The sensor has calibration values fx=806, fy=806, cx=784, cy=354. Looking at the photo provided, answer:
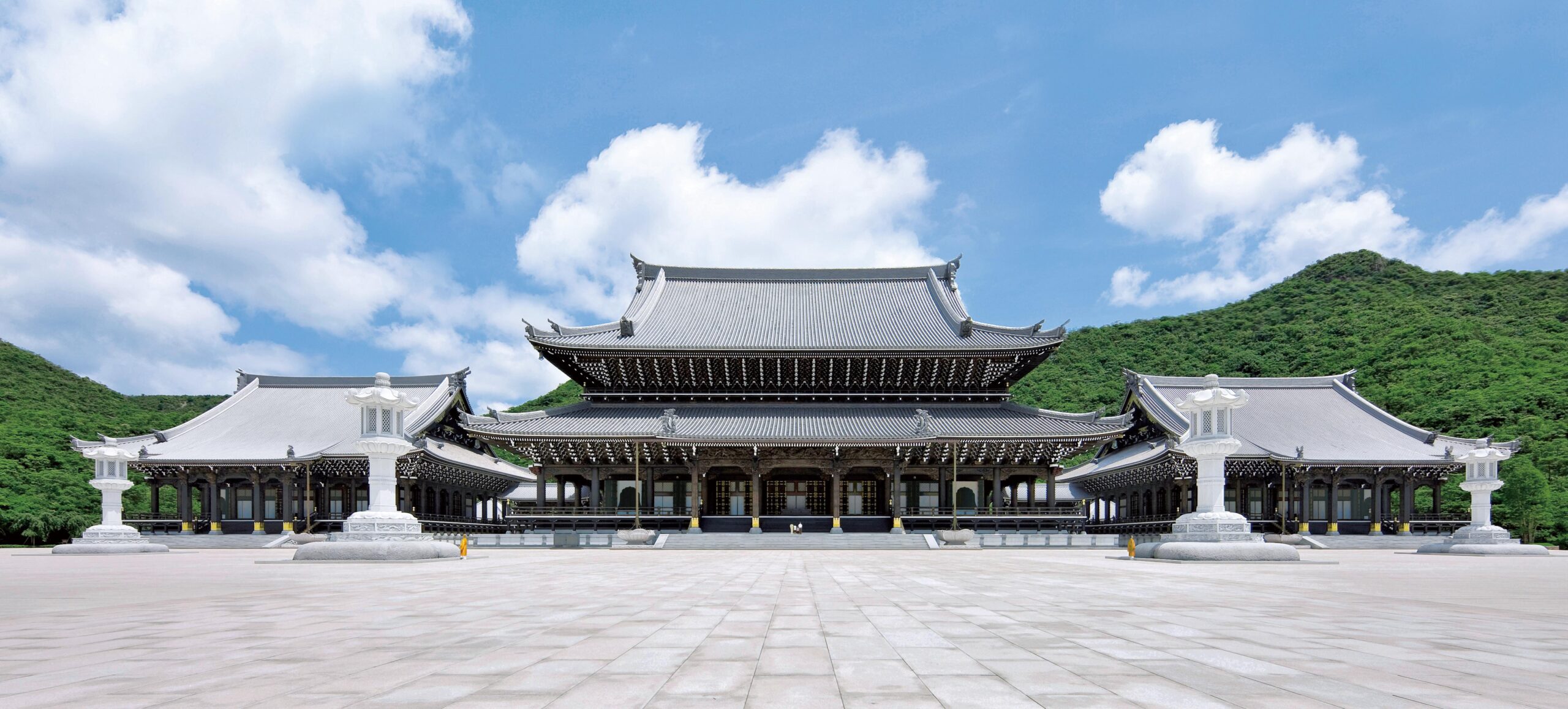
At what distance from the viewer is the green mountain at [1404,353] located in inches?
2104

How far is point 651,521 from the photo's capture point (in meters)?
40.5

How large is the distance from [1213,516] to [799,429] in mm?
20813

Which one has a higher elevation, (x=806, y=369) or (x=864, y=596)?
(x=806, y=369)

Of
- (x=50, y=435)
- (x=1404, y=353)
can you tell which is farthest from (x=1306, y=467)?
(x=50, y=435)

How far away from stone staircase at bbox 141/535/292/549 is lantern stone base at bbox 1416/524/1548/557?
5259 centimetres

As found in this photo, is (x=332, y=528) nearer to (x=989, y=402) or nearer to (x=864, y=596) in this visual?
(x=989, y=402)

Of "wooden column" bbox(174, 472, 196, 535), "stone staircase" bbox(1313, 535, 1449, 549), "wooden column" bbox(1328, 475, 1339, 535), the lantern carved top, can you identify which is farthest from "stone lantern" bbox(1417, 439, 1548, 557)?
"wooden column" bbox(174, 472, 196, 535)

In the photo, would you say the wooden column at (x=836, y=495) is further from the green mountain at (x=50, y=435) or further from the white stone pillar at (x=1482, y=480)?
the green mountain at (x=50, y=435)

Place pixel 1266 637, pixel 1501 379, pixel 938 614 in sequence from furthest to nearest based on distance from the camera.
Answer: pixel 1501 379, pixel 938 614, pixel 1266 637

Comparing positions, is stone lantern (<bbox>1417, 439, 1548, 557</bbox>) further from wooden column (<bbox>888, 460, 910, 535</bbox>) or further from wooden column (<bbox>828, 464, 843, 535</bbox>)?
wooden column (<bbox>828, 464, 843, 535</bbox>)

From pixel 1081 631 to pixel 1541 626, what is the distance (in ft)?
18.9

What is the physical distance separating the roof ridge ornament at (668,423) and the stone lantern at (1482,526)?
1263 inches

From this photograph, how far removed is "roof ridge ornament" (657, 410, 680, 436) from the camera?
39094 millimetres

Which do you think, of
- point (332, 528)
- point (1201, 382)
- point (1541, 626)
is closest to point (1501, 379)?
point (1201, 382)
